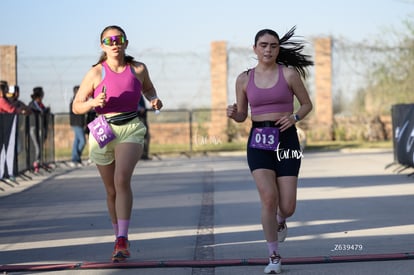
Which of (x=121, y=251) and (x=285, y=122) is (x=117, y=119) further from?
(x=285, y=122)

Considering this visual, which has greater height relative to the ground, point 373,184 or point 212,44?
point 212,44

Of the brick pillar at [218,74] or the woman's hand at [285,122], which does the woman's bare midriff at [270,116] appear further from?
the brick pillar at [218,74]

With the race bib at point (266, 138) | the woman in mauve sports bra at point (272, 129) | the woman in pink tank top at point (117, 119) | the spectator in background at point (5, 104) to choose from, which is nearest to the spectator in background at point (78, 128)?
the spectator in background at point (5, 104)

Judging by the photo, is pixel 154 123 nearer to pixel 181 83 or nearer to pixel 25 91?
pixel 181 83

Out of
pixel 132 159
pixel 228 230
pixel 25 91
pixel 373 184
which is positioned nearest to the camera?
pixel 132 159

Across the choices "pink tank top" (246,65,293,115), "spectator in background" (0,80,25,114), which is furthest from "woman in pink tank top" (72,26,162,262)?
"spectator in background" (0,80,25,114)

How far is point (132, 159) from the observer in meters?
8.53

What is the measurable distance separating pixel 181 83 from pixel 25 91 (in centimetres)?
506

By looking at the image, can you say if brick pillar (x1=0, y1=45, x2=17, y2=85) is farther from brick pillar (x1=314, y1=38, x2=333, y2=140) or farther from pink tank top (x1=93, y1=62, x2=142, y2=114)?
pink tank top (x1=93, y1=62, x2=142, y2=114)

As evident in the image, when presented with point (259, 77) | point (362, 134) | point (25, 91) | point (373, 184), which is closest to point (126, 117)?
point (259, 77)

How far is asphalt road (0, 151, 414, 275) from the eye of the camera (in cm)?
802

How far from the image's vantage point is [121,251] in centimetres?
828

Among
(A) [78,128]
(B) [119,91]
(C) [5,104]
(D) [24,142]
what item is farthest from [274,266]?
(A) [78,128]

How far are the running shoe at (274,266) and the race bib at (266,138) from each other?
904 millimetres
